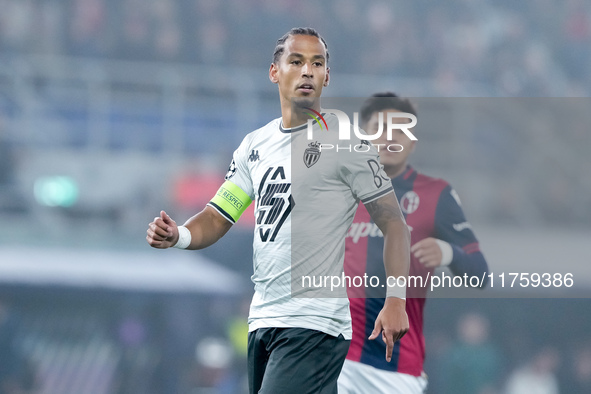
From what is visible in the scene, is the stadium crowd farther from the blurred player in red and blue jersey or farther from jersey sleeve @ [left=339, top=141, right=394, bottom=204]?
jersey sleeve @ [left=339, top=141, right=394, bottom=204]

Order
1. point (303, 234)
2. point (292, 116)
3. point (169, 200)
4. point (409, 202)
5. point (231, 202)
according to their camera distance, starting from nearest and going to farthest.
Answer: point (303, 234), point (292, 116), point (231, 202), point (409, 202), point (169, 200)

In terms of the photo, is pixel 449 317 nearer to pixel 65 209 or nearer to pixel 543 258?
pixel 543 258

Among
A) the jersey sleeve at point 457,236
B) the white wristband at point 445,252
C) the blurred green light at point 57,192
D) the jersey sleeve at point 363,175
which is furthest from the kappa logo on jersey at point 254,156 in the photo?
the blurred green light at point 57,192

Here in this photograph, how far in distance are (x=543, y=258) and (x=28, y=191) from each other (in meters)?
6.53

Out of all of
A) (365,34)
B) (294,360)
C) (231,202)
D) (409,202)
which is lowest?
(294,360)

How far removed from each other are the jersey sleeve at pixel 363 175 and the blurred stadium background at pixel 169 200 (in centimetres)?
453

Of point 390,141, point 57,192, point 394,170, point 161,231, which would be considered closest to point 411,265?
point 394,170

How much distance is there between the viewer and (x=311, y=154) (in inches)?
134

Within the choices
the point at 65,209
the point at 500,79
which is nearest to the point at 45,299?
the point at 65,209

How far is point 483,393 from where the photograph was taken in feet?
31.1

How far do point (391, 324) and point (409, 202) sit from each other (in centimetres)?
156

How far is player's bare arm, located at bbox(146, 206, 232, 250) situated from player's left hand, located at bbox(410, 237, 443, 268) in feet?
3.36

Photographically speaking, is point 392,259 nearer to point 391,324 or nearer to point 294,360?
point 391,324

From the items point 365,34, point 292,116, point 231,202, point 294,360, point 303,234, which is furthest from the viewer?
point 365,34
